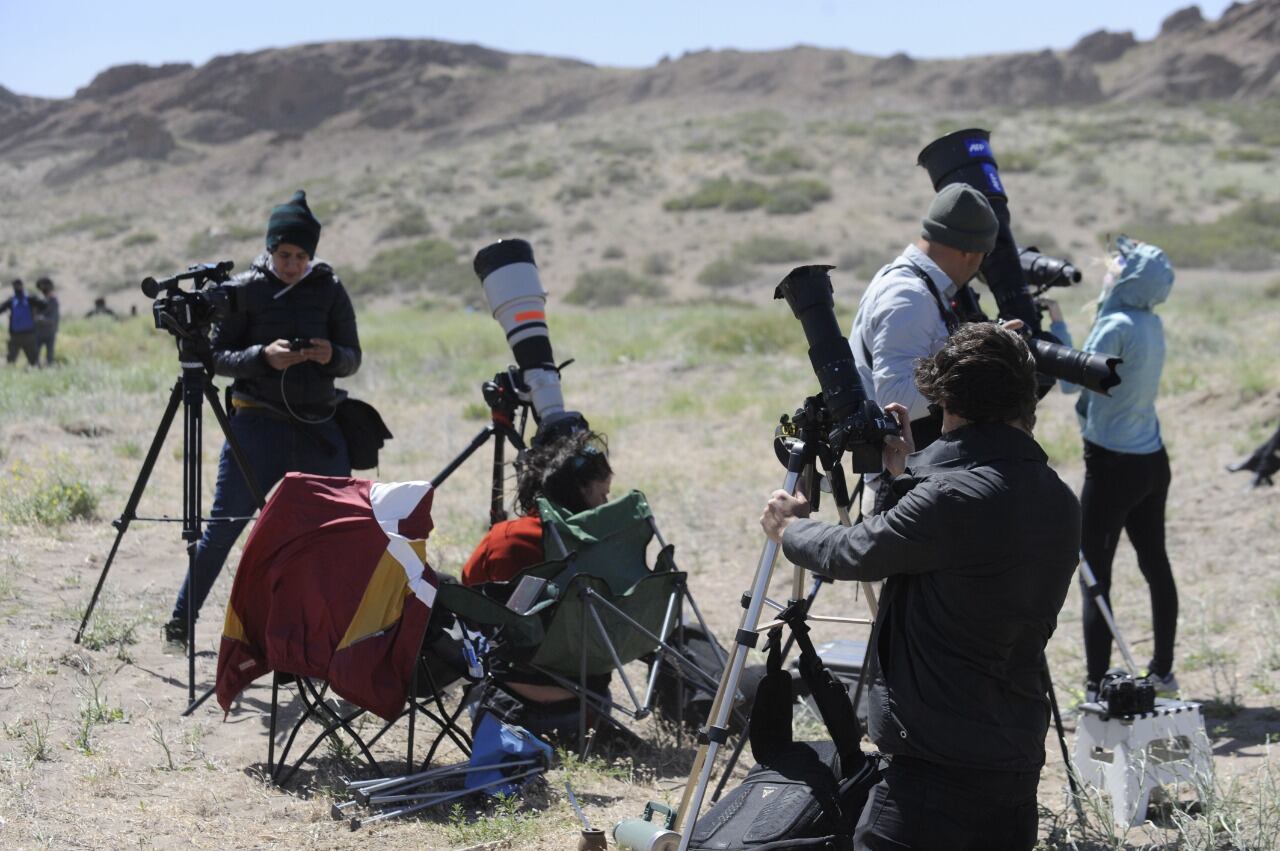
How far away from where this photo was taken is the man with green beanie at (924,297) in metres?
3.87

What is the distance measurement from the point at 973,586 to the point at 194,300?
316cm

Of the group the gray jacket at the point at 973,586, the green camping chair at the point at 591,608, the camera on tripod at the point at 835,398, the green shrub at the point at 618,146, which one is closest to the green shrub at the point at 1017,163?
the green shrub at the point at 618,146

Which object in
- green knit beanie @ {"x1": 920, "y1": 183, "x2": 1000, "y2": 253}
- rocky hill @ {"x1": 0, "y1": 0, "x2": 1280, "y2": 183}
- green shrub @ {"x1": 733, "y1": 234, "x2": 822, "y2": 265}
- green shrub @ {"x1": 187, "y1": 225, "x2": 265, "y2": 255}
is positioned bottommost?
green knit beanie @ {"x1": 920, "y1": 183, "x2": 1000, "y2": 253}

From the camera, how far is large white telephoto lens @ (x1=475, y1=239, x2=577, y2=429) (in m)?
5.11

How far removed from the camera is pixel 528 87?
238 feet

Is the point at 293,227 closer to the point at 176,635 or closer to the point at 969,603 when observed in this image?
the point at 176,635

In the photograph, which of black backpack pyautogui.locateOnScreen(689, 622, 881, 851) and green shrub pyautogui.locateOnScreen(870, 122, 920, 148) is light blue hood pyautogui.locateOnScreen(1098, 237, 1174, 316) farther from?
green shrub pyautogui.locateOnScreen(870, 122, 920, 148)

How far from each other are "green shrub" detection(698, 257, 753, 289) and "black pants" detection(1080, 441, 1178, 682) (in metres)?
22.2

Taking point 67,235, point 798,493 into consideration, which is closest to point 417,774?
point 798,493

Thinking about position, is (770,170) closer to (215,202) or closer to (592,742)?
(215,202)

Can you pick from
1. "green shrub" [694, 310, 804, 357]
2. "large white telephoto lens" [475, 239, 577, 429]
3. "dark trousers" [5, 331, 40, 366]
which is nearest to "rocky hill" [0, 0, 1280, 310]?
"large white telephoto lens" [475, 239, 577, 429]

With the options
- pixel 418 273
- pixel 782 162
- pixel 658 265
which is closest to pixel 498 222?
pixel 418 273

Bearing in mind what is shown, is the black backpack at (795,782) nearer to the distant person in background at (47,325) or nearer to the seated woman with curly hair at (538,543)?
the seated woman with curly hair at (538,543)

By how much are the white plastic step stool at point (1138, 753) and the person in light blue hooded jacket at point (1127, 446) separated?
0.70 metres
